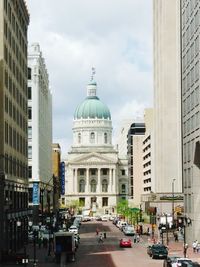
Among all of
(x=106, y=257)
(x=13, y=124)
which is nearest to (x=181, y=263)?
(x=106, y=257)

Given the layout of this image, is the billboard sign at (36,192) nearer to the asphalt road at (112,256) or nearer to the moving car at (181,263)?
the asphalt road at (112,256)

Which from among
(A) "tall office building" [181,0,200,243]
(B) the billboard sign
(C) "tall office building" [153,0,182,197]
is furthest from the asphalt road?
(C) "tall office building" [153,0,182,197]

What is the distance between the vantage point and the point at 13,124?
261 feet

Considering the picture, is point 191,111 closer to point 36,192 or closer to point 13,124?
point 13,124

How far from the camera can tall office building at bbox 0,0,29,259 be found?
232 feet

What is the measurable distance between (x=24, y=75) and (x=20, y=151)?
11565 millimetres

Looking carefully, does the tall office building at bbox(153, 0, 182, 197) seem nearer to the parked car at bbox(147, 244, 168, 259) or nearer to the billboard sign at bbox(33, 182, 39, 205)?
the billboard sign at bbox(33, 182, 39, 205)

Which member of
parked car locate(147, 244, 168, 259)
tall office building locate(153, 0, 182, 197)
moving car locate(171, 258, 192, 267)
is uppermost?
tall office building locate(153, 0, 182, 197)

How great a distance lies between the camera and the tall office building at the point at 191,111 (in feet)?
258

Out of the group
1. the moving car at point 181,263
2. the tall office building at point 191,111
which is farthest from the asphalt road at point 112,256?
the moving car at point 181,263

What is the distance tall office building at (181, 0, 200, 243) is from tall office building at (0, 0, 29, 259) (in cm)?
1781

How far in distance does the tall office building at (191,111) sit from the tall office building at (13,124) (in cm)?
1781

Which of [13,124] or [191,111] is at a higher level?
[191,111]

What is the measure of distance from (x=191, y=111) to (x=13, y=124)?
1835cm
